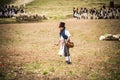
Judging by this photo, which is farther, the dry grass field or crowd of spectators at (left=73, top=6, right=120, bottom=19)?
crowd of spectators at (left=73, top=6, right=120, bottom=19)

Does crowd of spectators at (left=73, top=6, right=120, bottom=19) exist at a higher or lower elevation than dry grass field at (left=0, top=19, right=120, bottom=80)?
lower

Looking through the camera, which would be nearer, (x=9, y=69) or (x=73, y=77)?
(x=73, y=77)

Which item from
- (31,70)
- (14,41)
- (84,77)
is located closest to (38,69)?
(31,70)

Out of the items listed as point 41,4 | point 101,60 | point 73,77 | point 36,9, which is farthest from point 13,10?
point 73,77

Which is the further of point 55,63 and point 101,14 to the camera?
point 101,14

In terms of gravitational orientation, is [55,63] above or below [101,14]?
above

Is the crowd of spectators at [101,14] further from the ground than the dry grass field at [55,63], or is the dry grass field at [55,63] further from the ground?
the dry grass field at [55,63]

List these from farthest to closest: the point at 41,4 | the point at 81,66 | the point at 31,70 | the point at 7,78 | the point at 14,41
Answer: the point at 41,4, the point at 14,41, the point at 81,66, the point at 31,70, the point at 7,78

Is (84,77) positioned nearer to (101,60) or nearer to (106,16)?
(101,60)

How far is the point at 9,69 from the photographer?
43.1 ft

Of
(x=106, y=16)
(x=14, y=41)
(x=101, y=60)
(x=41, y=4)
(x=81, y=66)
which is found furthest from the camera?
(x=41, y=4)

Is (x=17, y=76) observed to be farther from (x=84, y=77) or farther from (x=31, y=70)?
(x=84, y=77)

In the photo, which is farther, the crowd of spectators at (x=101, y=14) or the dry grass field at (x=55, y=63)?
the crowd of spectators at (x=101, y=14)

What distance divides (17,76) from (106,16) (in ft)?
115
